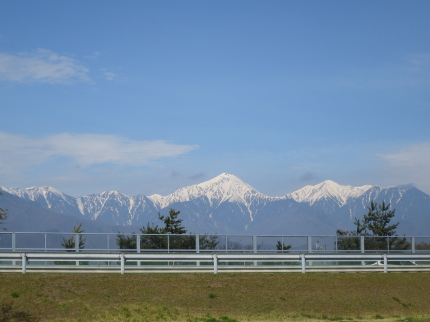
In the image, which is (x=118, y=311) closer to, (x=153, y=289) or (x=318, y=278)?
(x=153, y=289)

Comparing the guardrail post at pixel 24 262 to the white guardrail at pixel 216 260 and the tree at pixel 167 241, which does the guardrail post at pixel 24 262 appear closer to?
the white guardrail at pixel 216 260

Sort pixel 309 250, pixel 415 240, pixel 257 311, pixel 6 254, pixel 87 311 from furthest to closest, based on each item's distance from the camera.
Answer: pixel 415 240, pixel 309 250, pixel 6 254, pixel 257 311, pixel 87 311

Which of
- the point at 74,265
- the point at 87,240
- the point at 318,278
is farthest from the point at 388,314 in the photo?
the point at 87,240

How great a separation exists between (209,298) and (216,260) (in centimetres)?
318

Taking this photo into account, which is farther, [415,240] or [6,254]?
[415,240]

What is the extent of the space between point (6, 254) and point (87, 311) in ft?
20.0

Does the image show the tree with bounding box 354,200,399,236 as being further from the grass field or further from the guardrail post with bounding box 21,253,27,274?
the guardrail post with bounding box 21,253,27,274

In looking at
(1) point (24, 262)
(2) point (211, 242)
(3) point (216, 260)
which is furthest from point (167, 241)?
(1) point (24, 262)

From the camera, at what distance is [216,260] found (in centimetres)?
2509

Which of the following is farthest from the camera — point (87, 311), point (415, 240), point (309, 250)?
point (415, 240)

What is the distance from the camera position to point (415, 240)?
35250 mm

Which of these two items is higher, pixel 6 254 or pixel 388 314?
pixel 6 254

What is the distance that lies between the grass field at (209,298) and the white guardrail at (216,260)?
67 cm

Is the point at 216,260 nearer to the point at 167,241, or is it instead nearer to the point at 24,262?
the point at 167,241
